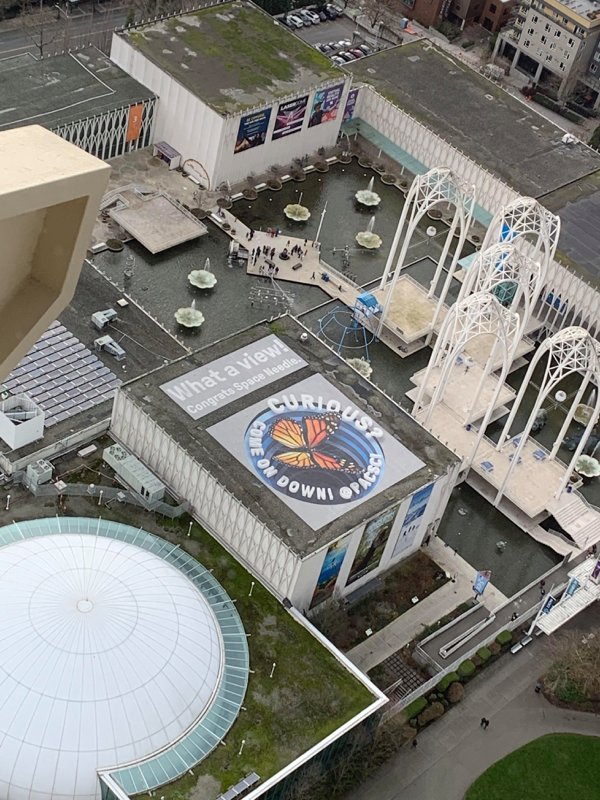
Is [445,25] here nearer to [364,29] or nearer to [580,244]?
[364,29]

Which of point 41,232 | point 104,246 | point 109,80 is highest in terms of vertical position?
point 41,232

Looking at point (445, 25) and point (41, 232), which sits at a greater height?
point (41, 232)

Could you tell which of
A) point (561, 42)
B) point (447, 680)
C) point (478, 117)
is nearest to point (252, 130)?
point (478, 117)

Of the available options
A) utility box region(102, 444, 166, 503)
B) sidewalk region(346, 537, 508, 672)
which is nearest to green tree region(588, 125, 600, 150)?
sidewalk region(346, 537, 508, 672)

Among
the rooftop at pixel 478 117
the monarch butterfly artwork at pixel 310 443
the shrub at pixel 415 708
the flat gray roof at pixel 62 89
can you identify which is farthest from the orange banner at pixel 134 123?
the shrub at pixel 415 708

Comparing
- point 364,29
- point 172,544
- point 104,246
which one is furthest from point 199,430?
point 364,29

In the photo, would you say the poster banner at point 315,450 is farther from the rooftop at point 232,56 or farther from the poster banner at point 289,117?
the poster banner at point 289,117

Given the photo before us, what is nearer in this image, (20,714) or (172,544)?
(20,714)
